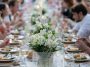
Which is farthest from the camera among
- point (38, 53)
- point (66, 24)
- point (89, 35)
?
point (66, 24)

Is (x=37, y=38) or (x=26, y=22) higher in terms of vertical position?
(x=26, y=22)

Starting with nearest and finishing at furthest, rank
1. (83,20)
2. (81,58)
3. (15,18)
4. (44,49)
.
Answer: (44,49)
(81,58)
(83,20)
(15,18)

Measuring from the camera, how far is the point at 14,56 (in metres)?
2.59

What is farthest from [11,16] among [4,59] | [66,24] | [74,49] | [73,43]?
[4,59]

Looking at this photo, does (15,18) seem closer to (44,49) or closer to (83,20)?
(83,20)

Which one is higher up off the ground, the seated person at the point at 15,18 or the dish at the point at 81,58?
the seated person at the point at 15,18

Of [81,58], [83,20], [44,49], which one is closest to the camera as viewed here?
[44,49]

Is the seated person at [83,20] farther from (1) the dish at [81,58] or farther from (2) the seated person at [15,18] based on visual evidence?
(1) the dish at [81,58]

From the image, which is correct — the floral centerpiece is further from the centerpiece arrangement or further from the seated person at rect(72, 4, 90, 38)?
the seated person at rect(72, 4, 90, 38)

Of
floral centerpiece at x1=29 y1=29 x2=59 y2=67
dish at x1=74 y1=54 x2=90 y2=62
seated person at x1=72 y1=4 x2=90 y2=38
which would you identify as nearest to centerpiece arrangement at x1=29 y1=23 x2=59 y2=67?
floral centerpiece at x1=29 y1=29 x2=59 y2=67

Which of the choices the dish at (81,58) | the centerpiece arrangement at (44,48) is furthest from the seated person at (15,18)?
the centerpiece arrangement at (44,48)

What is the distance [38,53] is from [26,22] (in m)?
2.99

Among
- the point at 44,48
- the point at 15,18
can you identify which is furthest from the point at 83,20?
the point at 44,48

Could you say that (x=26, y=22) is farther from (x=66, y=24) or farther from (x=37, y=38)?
(x=37, y=38)
